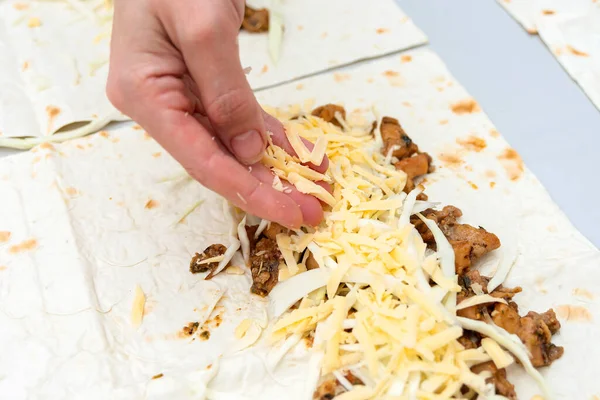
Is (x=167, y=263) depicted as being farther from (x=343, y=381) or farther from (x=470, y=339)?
(x=470, y=339)

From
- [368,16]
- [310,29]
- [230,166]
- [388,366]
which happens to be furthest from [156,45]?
[368,16]

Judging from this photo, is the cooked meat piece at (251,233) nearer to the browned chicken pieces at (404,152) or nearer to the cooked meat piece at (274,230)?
the cooked meat piece at (274,230)

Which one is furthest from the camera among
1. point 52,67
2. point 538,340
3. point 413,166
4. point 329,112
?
point 52,67

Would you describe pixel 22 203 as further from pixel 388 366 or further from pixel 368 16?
pixel 368 16

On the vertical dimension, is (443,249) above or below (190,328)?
above

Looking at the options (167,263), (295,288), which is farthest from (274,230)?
(167,263)

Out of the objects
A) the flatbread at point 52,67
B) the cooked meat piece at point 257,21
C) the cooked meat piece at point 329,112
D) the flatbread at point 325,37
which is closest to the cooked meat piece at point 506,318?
the cooked meat piece at point 329,112

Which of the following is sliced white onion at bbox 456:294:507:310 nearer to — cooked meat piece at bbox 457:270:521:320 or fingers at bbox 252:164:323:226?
cooked meat piece at bbox 457:270:521:320
